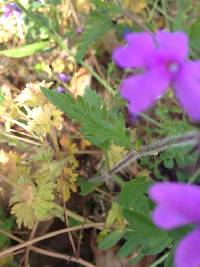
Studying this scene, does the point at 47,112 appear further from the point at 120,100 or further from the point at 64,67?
the point at 64,67

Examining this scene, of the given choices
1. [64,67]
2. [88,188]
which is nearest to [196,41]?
[88,188]

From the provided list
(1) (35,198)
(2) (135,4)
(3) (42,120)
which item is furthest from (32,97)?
(2) (135,4)

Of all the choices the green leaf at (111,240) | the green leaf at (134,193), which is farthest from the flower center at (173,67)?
the green leaf at (111,240)

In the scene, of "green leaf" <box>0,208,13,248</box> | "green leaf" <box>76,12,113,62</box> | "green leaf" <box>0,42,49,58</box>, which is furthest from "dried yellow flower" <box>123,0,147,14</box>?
"green leaf" <box>0,208,13,248</box>

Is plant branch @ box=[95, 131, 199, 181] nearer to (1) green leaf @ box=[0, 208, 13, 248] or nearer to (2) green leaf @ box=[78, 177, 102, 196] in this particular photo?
(2) green leaf @ box=[78, 177, 102, 196]

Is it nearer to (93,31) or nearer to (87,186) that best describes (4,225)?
(87,186)

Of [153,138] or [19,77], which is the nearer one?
[153,138]
